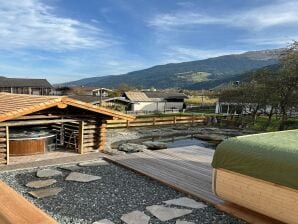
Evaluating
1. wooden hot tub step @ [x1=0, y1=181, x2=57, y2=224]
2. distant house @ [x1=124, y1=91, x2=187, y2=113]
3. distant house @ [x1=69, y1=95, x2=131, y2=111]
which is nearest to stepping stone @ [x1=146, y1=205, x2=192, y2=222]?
wooden hot tub step @ [x1=0, y1=181, x2=57, y2=224]

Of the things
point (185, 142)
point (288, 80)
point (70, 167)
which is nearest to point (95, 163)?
point (70, 167)

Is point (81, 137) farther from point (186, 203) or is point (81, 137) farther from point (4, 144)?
point (186, 203)

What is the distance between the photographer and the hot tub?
41.5ft

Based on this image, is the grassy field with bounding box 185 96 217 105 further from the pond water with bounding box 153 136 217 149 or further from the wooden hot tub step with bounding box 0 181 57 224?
the wooden hot tub step with bounding box 0 181 57 224

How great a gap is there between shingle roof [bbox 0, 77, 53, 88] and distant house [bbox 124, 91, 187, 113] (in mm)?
19191

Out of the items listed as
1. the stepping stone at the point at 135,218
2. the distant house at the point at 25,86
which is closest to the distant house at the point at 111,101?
the distant house at the point at 25,86

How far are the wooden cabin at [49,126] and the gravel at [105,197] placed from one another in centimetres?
207

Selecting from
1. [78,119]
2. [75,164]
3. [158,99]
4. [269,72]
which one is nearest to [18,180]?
[75,164]

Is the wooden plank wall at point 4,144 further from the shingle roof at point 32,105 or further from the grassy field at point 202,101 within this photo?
the grassy field at point 202,101

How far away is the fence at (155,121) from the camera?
92.8 feet

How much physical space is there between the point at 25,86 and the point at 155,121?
42.7 m

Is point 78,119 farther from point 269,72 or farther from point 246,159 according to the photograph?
point 269,72

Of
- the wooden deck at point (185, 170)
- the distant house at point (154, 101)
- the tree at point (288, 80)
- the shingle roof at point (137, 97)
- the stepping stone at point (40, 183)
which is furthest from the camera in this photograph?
the distant house at point (154, 101)

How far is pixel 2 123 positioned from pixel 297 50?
1143 inches
